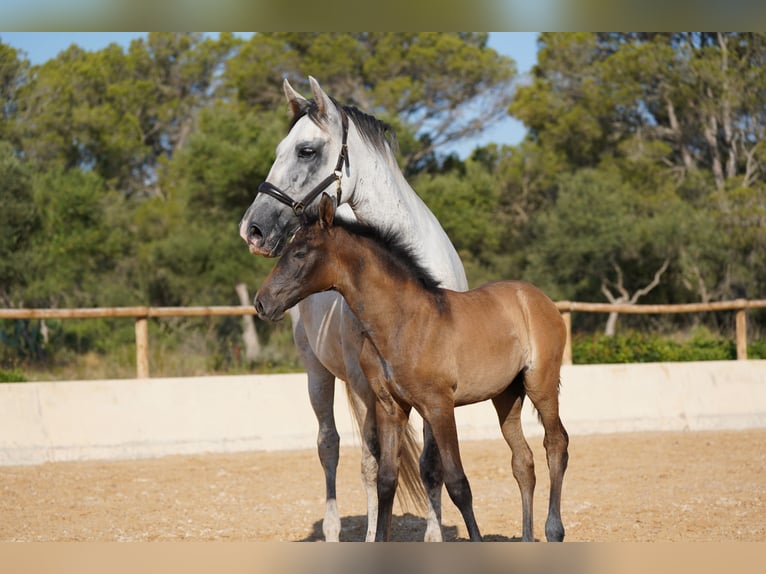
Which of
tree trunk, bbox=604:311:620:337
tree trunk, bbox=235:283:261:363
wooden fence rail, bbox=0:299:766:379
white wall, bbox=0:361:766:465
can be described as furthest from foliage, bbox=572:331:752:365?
tree trunk, bbox=235:283:261:363

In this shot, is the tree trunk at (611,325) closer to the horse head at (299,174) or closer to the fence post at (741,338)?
the fence post at (741,338)

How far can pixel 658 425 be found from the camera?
9.30 metres

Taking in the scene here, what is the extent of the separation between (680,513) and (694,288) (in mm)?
17116

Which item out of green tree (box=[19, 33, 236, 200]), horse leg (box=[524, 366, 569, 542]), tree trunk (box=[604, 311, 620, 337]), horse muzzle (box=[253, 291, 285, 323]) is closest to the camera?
horse muzzle (box=[253, 291, 285, 323])

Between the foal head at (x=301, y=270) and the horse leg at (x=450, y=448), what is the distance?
0.62 m

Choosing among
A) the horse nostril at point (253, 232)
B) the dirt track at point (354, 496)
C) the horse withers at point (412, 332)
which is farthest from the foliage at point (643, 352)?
the horse nostril at point (253, 232)

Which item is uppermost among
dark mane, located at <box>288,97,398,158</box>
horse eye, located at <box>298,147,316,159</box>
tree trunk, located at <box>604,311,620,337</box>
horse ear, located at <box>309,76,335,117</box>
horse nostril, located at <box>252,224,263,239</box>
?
horse ear, located at <box>309,76,335,117</box>

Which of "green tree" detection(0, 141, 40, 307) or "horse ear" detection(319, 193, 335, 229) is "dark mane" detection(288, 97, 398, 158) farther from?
"green tree" detection(0, 141, 40, 307)

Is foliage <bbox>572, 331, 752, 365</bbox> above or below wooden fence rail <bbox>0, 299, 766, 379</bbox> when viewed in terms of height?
below

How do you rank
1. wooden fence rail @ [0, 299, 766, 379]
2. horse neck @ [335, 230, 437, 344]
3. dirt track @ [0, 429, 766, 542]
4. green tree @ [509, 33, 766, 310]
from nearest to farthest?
horse neck @ [335, 230, 437, 344] → dirt track @ [0, 429, 766, 542] → wooden fence rail @ [0, 299, 766, 379] → green tree @ [509, 33, 766, 310]

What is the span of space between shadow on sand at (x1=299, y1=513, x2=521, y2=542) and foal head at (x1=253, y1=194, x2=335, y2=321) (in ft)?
7.27

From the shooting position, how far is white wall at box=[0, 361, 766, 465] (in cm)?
800

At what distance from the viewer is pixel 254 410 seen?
8586mm
